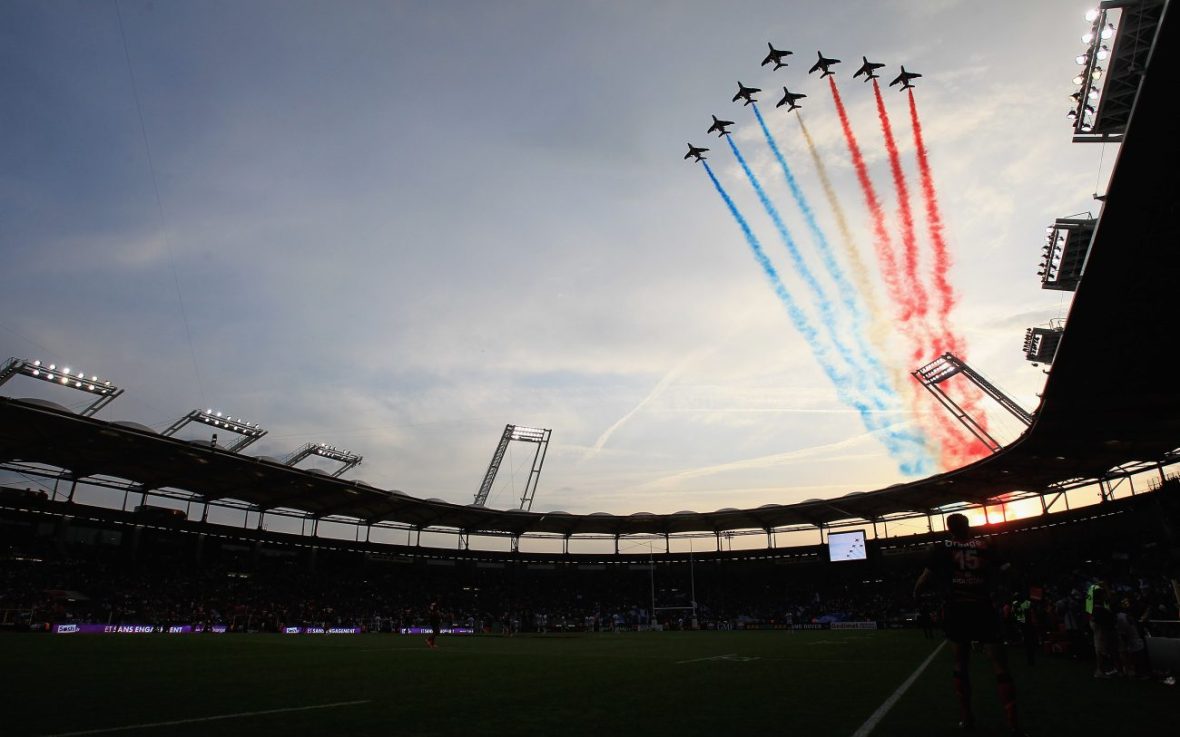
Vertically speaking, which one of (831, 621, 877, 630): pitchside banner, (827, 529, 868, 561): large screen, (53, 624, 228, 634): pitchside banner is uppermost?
(827, 529, 868, 561): large screen

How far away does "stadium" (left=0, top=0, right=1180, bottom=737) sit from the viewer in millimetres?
7793

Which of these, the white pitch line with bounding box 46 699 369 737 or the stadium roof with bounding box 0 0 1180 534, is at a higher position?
the stadium roof with bounding box 0 0 1180 534

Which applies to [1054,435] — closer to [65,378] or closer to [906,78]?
[906,78]

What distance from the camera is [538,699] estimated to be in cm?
835

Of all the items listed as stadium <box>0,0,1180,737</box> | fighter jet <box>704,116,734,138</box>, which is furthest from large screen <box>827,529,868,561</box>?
fighter jet <box>704,116,734,138</box>

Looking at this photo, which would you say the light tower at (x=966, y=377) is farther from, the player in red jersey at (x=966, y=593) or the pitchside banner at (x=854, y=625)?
the player in red jersey at (x=966, y=593)

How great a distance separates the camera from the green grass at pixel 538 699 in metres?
6.15

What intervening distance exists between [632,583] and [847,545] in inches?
1003

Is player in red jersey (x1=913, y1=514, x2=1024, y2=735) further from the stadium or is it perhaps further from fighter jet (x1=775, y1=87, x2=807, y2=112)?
fighter jet (x1=775, y1=87, x2=807, y2=112)

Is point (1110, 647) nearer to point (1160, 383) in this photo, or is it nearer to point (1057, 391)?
point (1057, 391)

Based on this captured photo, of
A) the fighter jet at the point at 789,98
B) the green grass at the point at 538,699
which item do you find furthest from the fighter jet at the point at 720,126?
the green grass at the point at 538,699

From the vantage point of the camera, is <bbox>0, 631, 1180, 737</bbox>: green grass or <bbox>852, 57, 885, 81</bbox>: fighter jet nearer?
<bbox>0, 631, 1180, 737</bbox>: green grass

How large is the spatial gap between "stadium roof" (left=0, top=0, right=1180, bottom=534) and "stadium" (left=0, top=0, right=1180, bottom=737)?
13 centimetres

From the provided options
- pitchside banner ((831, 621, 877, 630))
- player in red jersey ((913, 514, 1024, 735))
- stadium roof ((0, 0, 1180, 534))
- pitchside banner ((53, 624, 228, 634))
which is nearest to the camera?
player in red jersey ((913, 514, 1024, 735))
